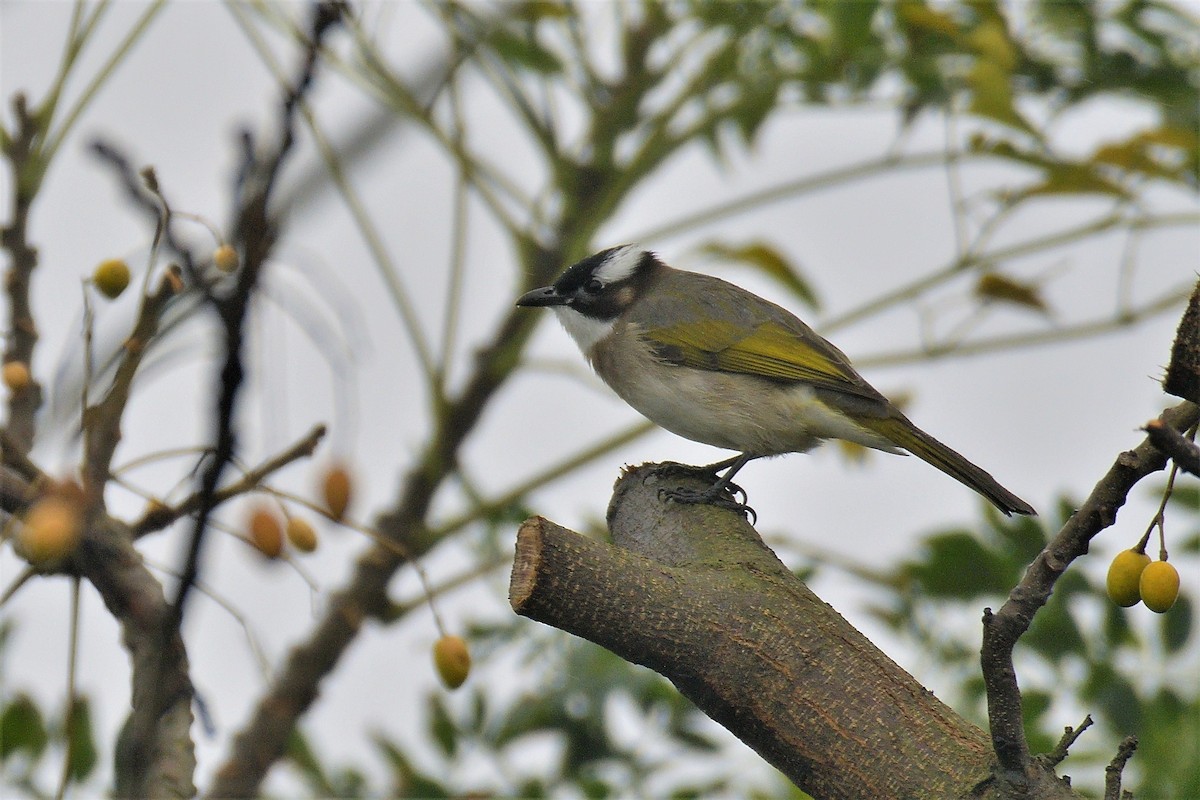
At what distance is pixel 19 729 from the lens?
12.7 ft

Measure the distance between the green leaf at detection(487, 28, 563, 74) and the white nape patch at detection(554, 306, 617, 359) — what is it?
94 cm

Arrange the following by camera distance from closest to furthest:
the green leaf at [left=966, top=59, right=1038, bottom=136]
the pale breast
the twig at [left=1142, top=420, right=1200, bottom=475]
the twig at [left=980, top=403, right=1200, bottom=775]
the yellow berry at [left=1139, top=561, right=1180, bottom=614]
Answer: the twig at [left=1142, top=420, right=1200, bottom=475] → the twig at [left=980, top=403, right=1200, bottom=775] → the yellow berry at [left=1139, top=561, right=1180, bottom=614] → the green leaf at [left=966, top=59, right=1038, bottom=136] → the pale breast

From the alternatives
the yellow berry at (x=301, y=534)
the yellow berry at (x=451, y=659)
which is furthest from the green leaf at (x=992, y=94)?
the yellow berry at (x=301, y=534)

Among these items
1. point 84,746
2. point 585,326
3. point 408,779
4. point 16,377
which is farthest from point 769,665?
point 585,326

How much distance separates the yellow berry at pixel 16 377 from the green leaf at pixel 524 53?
8.80ft

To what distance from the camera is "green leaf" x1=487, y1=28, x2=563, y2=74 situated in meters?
4.86

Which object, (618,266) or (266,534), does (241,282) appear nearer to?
(266,534)

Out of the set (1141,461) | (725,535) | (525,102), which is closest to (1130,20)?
(525,102)

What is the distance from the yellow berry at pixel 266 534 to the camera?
2326 millimetres

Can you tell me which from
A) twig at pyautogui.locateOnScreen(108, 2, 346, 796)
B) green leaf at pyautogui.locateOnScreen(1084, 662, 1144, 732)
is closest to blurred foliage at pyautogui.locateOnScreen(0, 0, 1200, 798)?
green leaf at pyautogui.locateOnScreen(1084, 662, 1144, 732)

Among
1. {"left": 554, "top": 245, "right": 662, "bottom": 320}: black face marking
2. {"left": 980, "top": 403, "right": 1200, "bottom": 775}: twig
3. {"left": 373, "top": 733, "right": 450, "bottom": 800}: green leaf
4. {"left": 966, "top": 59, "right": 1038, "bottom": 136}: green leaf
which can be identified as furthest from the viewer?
{"left": 554, "top": 245, "right": 662, "bottom": 320}: black face marking

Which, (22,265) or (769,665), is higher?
(22,265)

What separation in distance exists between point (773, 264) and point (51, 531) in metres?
3.33

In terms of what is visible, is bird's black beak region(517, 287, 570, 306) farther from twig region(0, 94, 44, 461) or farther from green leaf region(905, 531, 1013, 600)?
twig region(0, 94, 44, 461)
